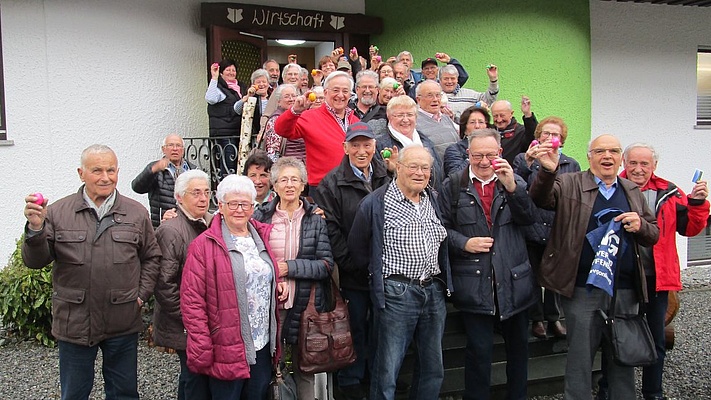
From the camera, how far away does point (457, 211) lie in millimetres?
4125

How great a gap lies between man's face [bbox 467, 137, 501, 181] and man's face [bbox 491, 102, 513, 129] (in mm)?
1492

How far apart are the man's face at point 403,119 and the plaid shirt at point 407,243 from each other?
2.86ft

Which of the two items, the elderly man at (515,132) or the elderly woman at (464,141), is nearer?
the elderly woman at (464,141)

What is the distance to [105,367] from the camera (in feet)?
12.1

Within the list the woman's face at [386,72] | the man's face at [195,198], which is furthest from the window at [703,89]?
the man's face at [195,198]

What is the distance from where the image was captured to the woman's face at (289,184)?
3908mm

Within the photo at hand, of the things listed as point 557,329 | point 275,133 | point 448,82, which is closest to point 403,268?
point 557,329

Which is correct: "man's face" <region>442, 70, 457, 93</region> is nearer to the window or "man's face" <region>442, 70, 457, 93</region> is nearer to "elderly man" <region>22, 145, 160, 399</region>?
"elderly man" <region>22, 145, 160, 399</region>

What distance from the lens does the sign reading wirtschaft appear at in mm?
8312

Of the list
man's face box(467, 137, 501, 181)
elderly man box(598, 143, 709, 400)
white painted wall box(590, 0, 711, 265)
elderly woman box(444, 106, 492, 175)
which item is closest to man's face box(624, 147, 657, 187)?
elderly man box(598, 143, 709, 400)

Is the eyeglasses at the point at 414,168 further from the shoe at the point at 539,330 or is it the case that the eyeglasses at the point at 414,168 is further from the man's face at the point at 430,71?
the man's face at the point at 430,71

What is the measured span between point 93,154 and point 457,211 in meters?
2.22

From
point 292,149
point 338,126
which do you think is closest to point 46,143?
Result: point 292,149

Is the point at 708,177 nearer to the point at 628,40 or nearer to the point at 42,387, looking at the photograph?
the point at 628,40
